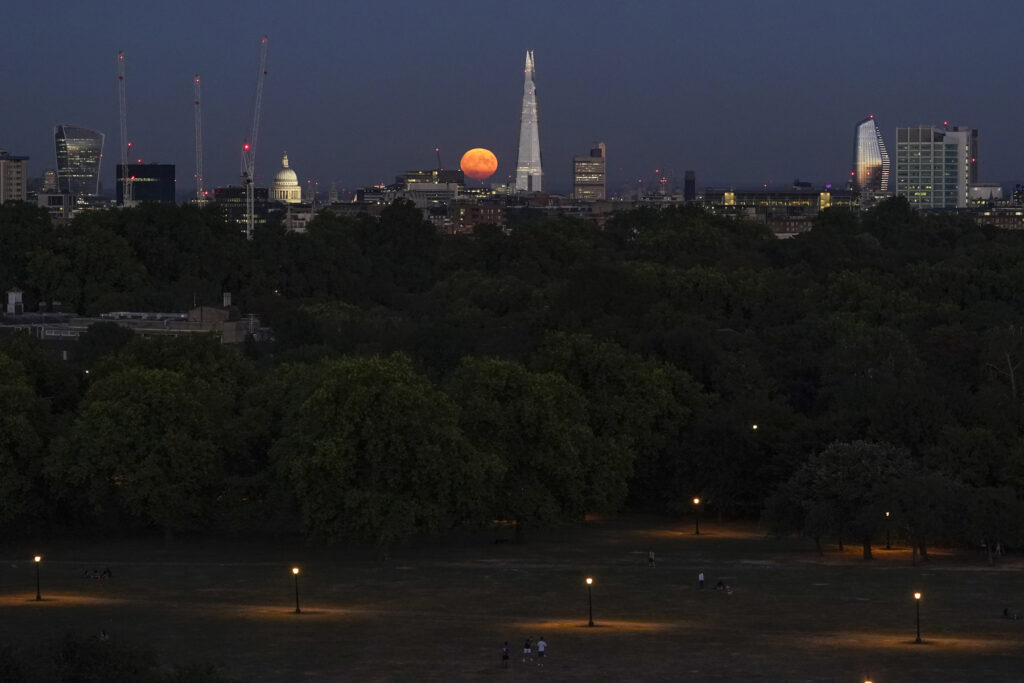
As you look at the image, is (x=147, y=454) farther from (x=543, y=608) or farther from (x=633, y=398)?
(x=633, y=398)

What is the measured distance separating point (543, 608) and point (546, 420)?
435 inches

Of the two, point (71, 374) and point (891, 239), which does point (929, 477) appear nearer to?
point (71, 374)

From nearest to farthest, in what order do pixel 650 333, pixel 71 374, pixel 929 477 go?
1. pixel 929 477
2. pixel 71 374
3. pixel 650 333

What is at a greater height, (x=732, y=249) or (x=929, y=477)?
(x=732, y=249)

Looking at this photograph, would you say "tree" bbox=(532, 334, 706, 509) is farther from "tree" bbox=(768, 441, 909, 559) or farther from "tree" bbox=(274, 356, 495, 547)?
"tree" bbox=(274, 356, 495, 547)

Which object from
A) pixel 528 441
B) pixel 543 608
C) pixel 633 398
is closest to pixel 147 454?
pixel 528 441

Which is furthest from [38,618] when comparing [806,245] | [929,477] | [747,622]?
[806,245]

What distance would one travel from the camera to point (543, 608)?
148ft

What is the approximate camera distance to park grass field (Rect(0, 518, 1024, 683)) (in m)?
38.8

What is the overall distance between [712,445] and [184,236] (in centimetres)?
6667

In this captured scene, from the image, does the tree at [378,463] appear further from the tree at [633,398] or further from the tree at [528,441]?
the tree at [633,398]

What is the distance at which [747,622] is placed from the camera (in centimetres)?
4325

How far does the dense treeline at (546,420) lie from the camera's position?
51906 millimetres

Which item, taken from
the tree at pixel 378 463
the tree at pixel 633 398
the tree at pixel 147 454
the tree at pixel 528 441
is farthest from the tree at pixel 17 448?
the tree at pixel 633 398
